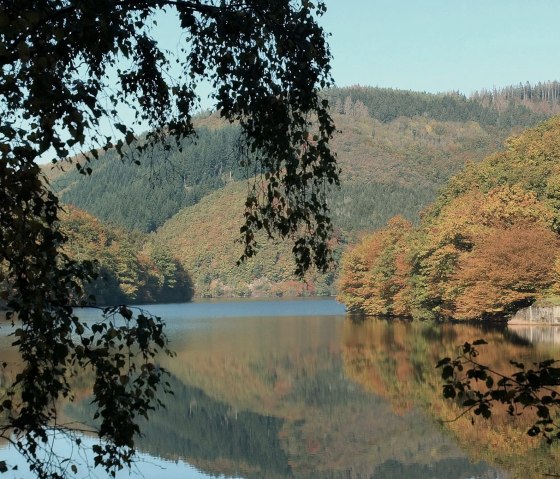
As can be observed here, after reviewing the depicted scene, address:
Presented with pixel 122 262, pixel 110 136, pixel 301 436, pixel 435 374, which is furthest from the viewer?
pixel 122 262

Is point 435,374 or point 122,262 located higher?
point 122,262

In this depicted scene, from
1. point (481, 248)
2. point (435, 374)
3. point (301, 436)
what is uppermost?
point (481, 248)

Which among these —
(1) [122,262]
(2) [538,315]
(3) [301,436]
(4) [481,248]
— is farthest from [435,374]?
(1) [122,262]

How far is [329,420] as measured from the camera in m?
20.9

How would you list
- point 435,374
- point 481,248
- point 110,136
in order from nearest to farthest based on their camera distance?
point 110,136 < point 435,374 < point 481,248

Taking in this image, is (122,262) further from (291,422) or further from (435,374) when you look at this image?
(291,422)

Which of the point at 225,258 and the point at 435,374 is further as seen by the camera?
the point at 225,258

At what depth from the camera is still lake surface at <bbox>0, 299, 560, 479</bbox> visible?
16.1 metres

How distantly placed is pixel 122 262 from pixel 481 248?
53.3m

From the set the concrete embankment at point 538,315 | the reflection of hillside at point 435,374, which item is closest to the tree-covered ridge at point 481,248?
the concrete embankment at point 538,315

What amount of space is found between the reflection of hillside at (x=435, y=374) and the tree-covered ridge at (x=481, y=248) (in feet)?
10.1

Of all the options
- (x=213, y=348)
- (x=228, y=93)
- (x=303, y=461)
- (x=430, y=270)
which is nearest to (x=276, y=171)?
(x=228, y=93)

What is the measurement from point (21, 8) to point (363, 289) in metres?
63.0

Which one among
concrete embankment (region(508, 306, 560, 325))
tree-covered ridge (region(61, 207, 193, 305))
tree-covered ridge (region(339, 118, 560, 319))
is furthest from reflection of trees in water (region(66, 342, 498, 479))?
tree-covered ridge (region(61, 207, 193, 305))
